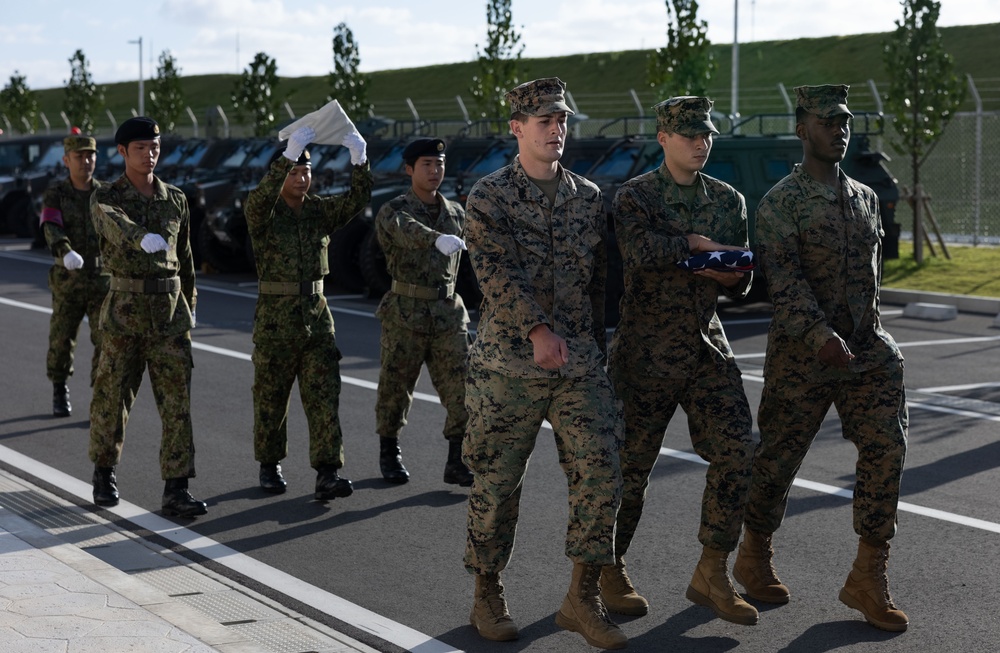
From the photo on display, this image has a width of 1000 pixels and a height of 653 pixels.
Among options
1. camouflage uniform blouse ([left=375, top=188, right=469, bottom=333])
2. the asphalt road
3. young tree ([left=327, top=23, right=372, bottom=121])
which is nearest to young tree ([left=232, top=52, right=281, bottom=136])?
young tree ([left=327, top=23, right=372, bottom=121])

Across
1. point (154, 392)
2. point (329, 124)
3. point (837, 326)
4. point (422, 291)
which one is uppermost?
point (329, 124)

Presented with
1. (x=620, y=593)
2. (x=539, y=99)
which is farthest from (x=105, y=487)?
(x=539, y=99)

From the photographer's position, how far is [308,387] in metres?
7.71

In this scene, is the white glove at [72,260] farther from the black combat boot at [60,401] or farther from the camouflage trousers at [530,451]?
the camouflage trousers at [530,451]

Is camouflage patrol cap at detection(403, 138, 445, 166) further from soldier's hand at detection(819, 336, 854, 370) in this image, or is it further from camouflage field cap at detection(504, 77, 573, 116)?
soldier's hand at detection(819, 336, 854, 370)

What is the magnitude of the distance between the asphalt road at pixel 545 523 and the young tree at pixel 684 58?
14.1 metres

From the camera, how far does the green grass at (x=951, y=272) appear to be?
18375 mm

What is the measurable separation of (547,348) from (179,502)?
305cm

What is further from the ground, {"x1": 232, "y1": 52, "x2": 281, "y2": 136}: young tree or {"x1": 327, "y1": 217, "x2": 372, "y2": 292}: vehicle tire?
{"x1": 232, "y1": 52, "x2": 281, "y2": 136}: young tree

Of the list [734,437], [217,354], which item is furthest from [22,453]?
[734,437]

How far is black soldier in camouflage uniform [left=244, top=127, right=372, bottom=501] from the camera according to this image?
7621mm

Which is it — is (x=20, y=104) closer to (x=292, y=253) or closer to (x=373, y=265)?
(x=373, y=265)

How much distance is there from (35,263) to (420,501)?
1769 centimetres

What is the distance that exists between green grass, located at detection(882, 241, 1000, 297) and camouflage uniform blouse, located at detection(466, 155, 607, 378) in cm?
1244
